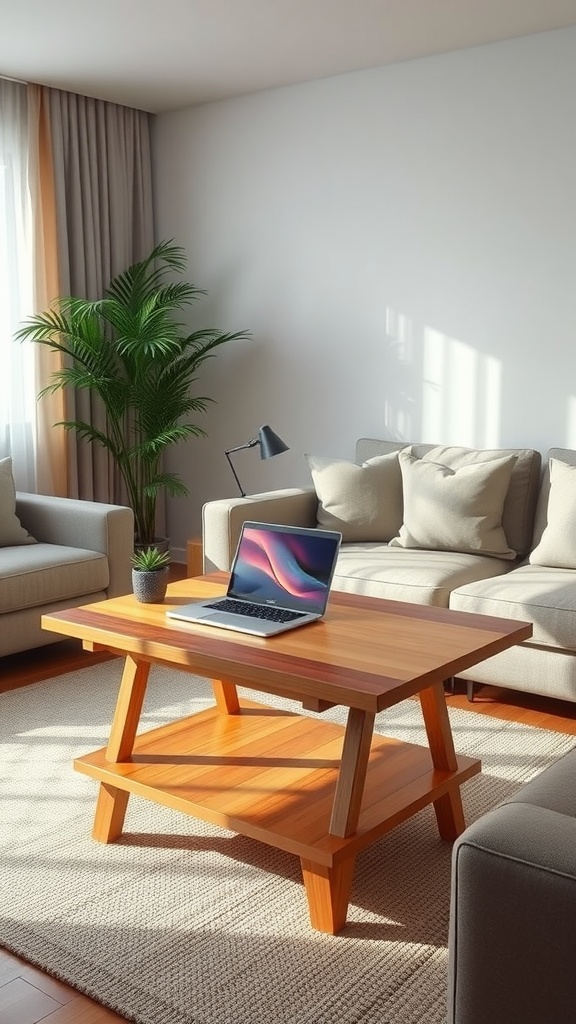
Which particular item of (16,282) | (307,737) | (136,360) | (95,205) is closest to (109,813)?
(307,737)

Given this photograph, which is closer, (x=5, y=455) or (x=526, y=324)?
(x=526, y=324)

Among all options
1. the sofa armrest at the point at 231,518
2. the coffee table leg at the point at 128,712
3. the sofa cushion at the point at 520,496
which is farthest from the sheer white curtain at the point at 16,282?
the coffee table leg at the point at 128,712

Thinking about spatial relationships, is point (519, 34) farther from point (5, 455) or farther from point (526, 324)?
point (5, 455)

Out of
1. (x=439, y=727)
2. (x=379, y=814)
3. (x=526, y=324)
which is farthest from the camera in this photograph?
(x=526, y=324)

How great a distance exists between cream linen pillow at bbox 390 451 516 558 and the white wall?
47cm

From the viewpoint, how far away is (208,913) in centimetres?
224

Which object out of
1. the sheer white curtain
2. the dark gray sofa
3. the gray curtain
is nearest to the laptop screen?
the dark gray sofa

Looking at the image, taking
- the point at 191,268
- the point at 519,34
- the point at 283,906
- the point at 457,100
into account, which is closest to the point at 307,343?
the point at 191,268

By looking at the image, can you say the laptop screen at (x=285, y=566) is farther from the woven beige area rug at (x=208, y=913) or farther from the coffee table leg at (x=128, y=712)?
the woven beige area rug at (x=208, y=913)

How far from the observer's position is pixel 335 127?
493 cm

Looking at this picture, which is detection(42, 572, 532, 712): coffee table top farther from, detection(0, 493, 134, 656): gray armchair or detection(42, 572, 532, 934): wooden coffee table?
detection(0, 493, 134, 656): gray armchair

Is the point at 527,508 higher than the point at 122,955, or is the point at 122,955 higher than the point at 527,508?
the point at 527,508

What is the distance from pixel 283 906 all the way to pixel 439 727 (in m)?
0.58

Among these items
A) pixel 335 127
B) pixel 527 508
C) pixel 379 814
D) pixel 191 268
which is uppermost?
pixel 335 127
